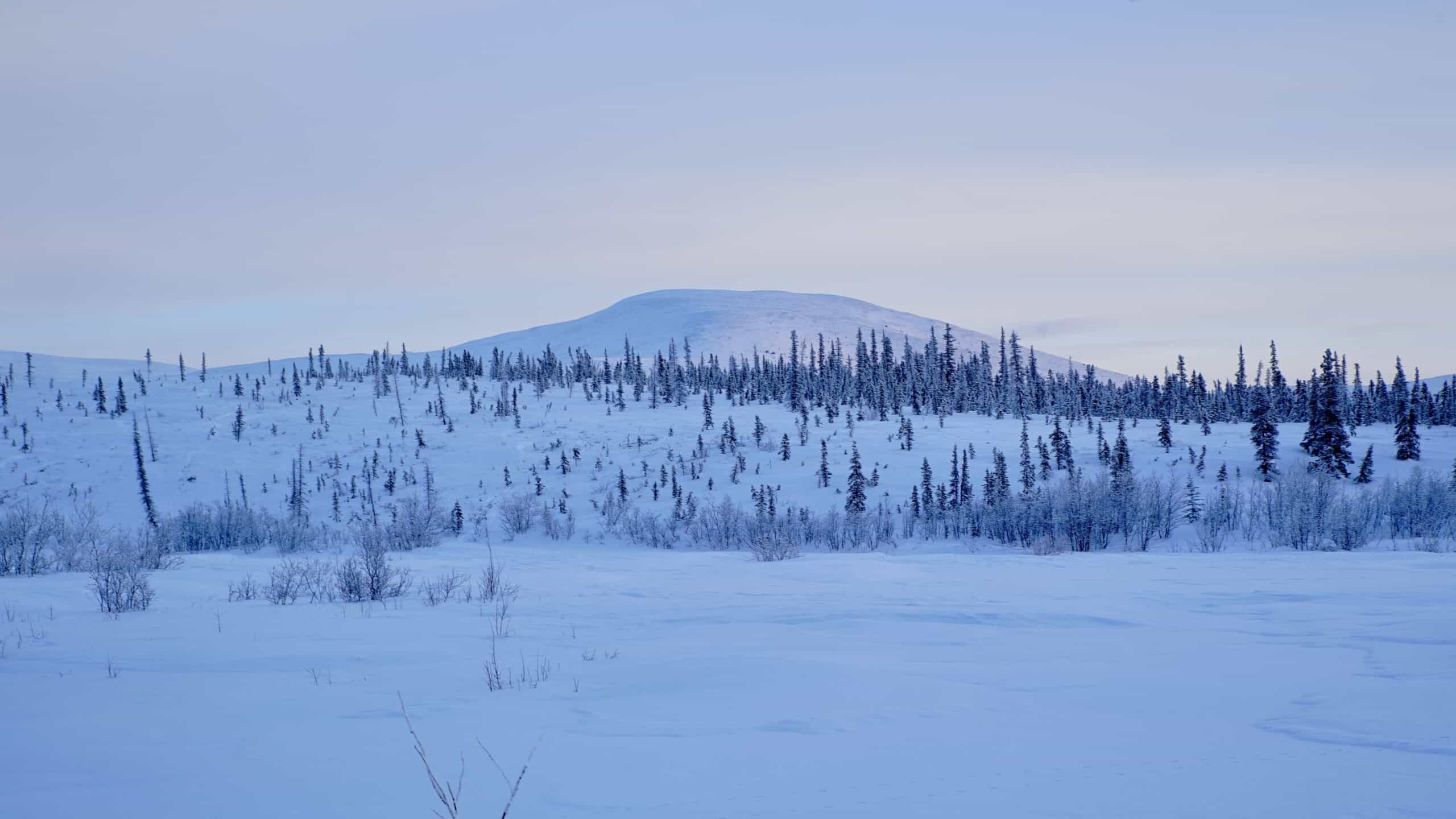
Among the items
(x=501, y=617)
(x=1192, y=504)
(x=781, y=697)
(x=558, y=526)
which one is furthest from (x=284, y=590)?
(x=1192, y=504)

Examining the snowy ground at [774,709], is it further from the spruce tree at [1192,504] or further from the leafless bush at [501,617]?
the spruce tree at [1192,504]

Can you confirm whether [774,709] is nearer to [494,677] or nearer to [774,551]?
[494,677]

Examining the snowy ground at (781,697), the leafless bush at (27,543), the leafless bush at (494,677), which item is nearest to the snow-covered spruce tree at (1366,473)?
Answer: the snowy ground at (781,697)

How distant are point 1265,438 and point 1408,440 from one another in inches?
358

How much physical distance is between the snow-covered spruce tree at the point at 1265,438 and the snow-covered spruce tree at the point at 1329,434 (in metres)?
1.78

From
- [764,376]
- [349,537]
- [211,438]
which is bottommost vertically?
[349,537]

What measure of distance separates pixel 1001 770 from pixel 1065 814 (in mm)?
702

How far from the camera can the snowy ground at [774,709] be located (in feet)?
14.9

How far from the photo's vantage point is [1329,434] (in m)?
41.0

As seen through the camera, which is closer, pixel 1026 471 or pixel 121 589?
pixel 121 589

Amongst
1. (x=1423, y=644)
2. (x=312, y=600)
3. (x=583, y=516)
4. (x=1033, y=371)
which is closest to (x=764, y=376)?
(x=1033, y=371)

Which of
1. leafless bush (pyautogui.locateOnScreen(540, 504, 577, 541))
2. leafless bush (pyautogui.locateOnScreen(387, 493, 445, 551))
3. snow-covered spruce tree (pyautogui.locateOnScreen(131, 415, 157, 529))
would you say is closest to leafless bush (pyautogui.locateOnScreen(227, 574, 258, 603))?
leafless bush (pyautogui.locateOnScreen(387, 493, 445, 551))

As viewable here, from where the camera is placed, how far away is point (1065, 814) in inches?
162

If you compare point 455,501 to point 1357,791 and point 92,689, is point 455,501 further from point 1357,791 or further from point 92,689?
point 1357,791
